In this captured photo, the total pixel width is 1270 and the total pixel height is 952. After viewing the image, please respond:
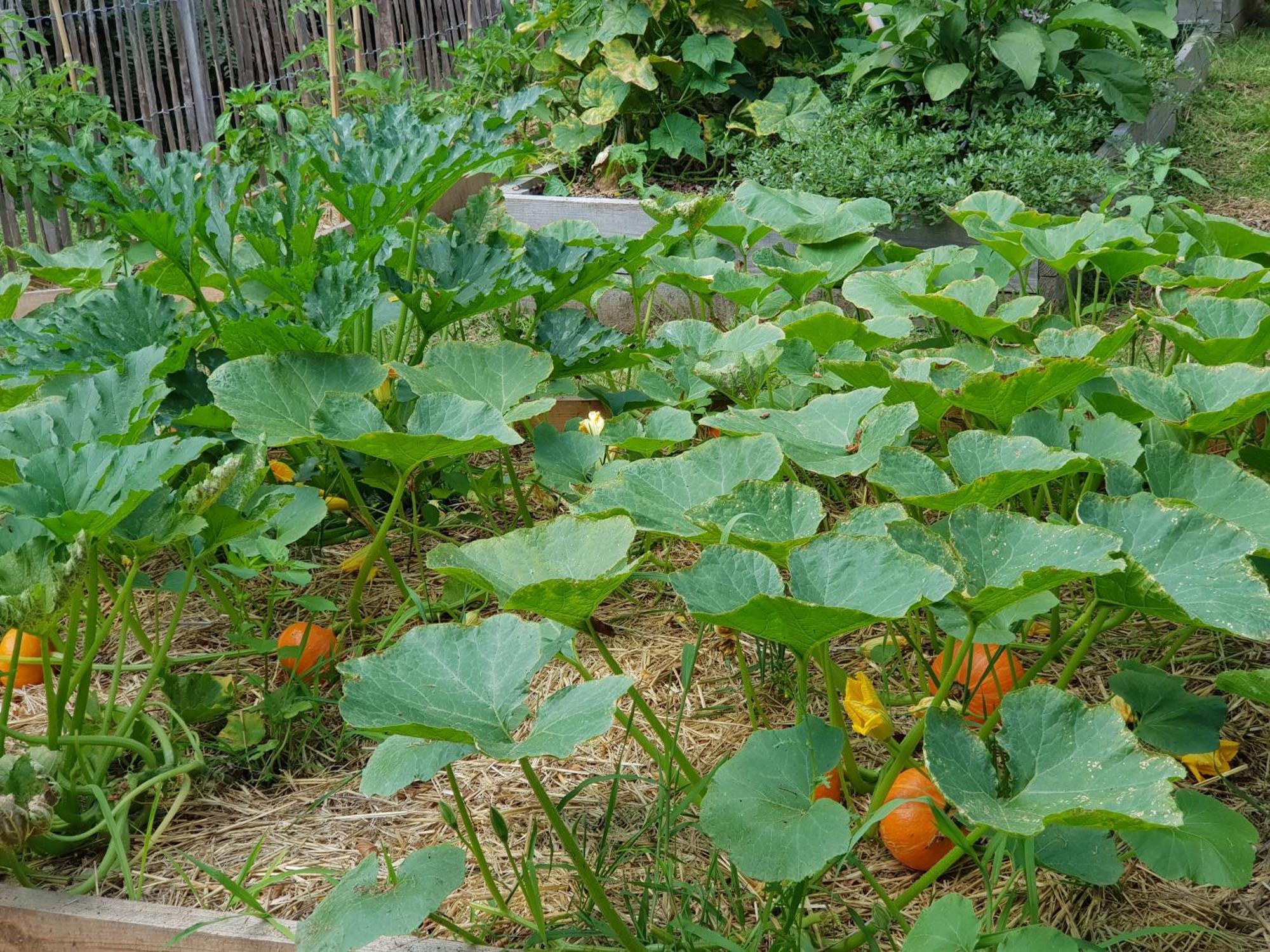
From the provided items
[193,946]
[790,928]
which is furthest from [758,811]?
[193,946]

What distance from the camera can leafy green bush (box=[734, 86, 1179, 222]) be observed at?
3.43 metres

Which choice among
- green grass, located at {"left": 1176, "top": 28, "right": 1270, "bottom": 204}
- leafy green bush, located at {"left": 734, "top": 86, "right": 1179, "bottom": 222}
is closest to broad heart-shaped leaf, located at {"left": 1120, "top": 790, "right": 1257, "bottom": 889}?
leafy green bush, located at {"left": 734, "top": 86, "right": 1179, "bottom": 222}

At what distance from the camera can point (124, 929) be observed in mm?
1256

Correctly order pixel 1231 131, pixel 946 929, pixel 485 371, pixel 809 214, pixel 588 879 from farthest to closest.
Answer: pixel 1231 131 → pixel 809 214 → pixel 485 371 → pixel 588 879 → pixel 946 929

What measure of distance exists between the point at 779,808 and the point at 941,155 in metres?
3.02

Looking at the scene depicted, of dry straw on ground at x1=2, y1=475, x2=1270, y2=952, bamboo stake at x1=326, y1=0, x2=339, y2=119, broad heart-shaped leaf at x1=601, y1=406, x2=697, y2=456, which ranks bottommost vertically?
dry straw on ground at x1=2, y1=475, x2=1270, y2=952

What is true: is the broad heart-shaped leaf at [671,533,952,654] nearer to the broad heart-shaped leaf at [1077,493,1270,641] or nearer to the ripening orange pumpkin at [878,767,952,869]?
the broad heart-shaped leaf at [1077,493,1270,641]

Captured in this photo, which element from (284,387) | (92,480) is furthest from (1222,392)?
(92,480)

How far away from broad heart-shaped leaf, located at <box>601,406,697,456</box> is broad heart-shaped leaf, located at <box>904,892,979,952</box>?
803mm

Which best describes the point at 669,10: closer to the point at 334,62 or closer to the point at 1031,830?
the point at 334,62

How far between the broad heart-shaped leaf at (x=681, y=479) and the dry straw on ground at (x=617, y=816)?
0.32 m

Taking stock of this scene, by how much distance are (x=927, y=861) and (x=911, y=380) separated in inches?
23.7

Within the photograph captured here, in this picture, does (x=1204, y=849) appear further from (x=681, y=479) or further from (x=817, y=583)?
(x=681, y=479)

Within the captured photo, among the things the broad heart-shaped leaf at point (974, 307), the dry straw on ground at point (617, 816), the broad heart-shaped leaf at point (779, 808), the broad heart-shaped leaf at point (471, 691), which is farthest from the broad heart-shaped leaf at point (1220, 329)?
the broad heart-shaped leaf at point (471, 691)
